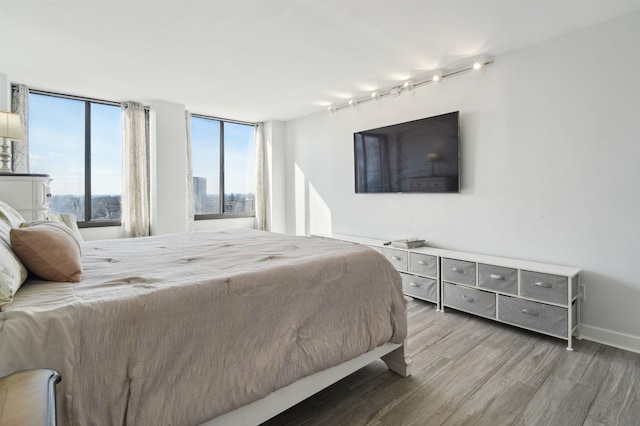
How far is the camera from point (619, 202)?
248cm

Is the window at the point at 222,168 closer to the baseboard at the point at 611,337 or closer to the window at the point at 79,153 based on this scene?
the window at the point at 79,153

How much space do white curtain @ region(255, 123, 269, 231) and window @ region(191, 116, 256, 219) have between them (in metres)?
0.14

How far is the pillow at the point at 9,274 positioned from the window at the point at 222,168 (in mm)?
4170

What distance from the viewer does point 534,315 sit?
2.63 meters

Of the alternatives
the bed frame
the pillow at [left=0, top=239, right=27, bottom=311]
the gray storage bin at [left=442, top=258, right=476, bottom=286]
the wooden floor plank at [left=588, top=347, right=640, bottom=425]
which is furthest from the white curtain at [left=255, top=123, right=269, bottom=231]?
the wooden floor plank at [left=588, top=347, right=640, bottom=425]

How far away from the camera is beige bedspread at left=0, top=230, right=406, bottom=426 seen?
3.49 feet

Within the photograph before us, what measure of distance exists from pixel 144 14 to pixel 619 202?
3961mm

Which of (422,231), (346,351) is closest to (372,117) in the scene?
(422,231)

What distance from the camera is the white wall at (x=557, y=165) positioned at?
2455 mm

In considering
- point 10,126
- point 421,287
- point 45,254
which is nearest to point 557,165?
point 421,287

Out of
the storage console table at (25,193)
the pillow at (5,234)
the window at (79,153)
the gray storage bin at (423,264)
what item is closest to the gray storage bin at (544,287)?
the gray storage bin at (423,264)

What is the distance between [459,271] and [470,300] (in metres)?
0.29

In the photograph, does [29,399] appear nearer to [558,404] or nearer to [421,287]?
[558,404]

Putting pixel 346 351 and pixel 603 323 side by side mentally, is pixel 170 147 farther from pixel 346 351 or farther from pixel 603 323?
pixel 603 323
